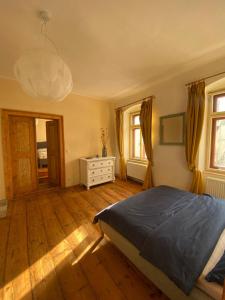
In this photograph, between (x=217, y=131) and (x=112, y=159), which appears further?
(x=112, y=159)

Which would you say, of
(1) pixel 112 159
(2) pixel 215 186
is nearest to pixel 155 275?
(2) pixel 215 186

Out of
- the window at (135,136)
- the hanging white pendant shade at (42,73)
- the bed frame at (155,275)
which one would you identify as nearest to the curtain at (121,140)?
the window at (135,136)

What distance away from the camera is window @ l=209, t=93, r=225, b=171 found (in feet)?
8.40

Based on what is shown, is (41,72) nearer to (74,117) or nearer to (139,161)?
(74,117)

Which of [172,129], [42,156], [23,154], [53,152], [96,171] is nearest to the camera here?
[172,129]

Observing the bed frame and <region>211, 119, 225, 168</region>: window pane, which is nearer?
the bed frame

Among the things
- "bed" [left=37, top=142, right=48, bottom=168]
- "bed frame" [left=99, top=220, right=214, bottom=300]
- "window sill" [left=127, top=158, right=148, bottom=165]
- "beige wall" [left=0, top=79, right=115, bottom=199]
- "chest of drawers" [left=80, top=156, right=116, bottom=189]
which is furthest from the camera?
"bed" [left=37, top=142, right=48, bottom=168]

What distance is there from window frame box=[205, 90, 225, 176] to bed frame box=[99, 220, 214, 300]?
2200mm

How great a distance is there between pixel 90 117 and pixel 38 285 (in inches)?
147

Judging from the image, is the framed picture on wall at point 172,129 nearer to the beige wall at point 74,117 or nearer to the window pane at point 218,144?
the window pane at point 218,144

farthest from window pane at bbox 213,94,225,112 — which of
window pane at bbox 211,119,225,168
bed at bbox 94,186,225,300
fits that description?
bed at bbox 94,186,225,300

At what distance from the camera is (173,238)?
1254mm

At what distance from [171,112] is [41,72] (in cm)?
263

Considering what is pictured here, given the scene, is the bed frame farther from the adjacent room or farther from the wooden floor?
the wooden floor
